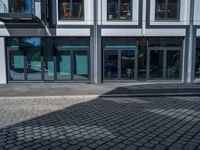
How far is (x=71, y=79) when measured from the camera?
17516mm

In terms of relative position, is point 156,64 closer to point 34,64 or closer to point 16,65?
point 34,64

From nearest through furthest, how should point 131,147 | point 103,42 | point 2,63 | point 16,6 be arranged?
point 131,147 → point 16,6 → point 2,63 → point 103,42

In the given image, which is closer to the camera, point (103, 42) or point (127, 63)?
point (103, 42)

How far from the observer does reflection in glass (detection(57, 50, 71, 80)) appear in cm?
1731

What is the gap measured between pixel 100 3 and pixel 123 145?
12947 mm

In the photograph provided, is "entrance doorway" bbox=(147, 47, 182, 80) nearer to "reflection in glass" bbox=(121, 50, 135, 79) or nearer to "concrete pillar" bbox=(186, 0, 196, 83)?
"concrete pillar" bbox=(186, 0, 196, 83)

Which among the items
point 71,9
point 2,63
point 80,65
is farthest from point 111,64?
point 2,63

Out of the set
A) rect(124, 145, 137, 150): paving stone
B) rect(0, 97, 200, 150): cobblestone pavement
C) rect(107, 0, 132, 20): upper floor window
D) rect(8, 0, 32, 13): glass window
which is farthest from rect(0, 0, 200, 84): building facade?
rect(124, 145, 137, 150): paving stone

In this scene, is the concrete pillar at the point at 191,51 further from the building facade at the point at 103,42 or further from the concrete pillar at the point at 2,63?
the concrete pillar at the point at 2,63

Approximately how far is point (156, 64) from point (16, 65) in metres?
9.58

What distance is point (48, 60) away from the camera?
17328 millimetres

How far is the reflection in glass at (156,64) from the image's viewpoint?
1745cm

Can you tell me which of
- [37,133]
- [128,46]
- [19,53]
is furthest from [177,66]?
[37,133]

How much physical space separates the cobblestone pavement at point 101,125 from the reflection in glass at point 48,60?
6.84 m
